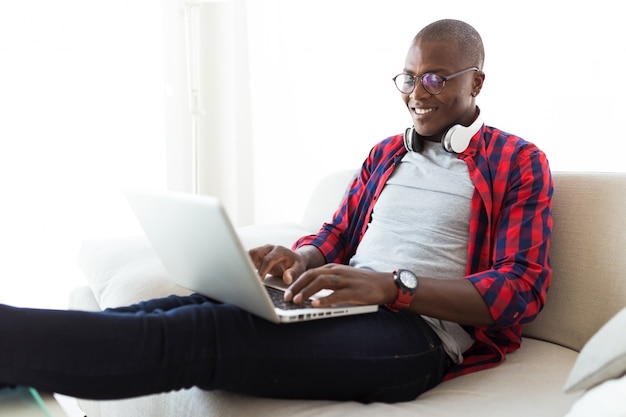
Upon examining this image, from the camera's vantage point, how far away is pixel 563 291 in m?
1.43

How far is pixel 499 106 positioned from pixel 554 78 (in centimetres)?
21

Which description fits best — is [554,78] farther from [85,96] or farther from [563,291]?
[85,96]

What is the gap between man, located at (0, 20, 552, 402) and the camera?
1.00 metres

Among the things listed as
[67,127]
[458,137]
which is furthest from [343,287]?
[67,127]

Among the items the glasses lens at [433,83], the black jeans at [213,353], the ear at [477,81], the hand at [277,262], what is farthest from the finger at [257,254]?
the ear at [477,81]

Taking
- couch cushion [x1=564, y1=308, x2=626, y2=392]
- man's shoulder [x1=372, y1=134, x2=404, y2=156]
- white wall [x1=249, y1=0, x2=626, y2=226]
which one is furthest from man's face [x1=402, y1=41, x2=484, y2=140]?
couch cushion [x1=564, y1=308, x2=626, y2=392]

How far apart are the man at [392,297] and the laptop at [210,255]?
4cm

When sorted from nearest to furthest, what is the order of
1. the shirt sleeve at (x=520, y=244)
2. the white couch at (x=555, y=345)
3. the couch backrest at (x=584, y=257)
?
the white couch at (x=555, y=345), the shirt sleeve at (x=520, y=244), the couch backrest at (x=584, y=257)

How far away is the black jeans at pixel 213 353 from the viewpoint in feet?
3.19

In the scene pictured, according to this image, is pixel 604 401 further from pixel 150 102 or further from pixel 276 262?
pixel 150 102

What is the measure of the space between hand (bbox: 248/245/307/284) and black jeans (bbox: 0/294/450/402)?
0.50ft

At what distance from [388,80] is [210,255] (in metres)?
1.69

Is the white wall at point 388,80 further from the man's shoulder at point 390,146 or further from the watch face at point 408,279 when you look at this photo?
the watch face at point 408,279

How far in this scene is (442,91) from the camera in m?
1.53
